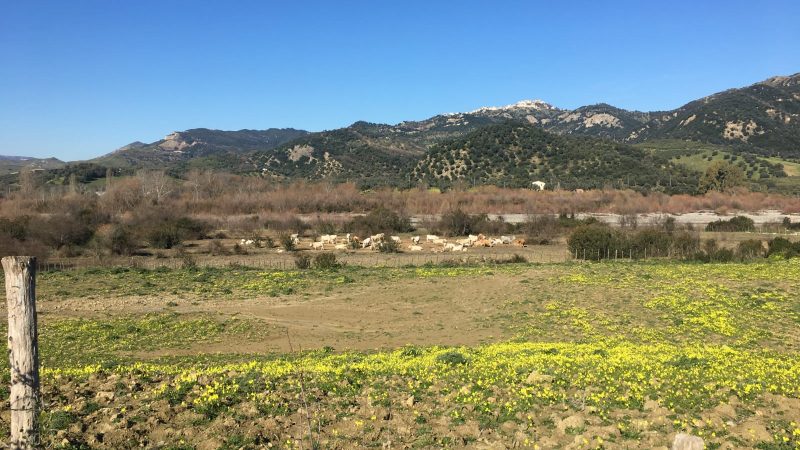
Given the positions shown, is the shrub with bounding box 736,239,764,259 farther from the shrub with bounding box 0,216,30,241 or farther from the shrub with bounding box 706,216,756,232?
the shrub with bounding box 0,216,30,241

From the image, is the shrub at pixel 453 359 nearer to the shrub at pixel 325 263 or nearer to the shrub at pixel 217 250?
the shrub at pixel 325 263

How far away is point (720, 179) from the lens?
10606 cm

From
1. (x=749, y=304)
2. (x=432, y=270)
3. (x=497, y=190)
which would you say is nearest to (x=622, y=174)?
(x=497, y=190)

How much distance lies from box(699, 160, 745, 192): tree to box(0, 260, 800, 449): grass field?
82371 mm

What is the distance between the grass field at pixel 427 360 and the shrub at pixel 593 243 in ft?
42.1

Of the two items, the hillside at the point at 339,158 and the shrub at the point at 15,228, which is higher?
the hillside at the point at 339,158

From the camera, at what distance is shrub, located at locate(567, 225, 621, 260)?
46031 millimetres

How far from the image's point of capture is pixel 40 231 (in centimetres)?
5397

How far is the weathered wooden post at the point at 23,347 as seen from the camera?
21.3 feet

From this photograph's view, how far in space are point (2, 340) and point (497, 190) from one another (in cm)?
9387

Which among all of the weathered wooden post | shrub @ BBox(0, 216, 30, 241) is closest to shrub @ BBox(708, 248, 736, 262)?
the weathered wooden post

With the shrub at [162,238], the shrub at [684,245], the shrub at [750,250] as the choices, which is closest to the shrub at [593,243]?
the shrub at [684,245]

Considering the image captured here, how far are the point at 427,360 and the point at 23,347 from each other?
31.1 feet

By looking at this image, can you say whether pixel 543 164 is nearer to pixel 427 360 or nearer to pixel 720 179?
pixel 720 179
